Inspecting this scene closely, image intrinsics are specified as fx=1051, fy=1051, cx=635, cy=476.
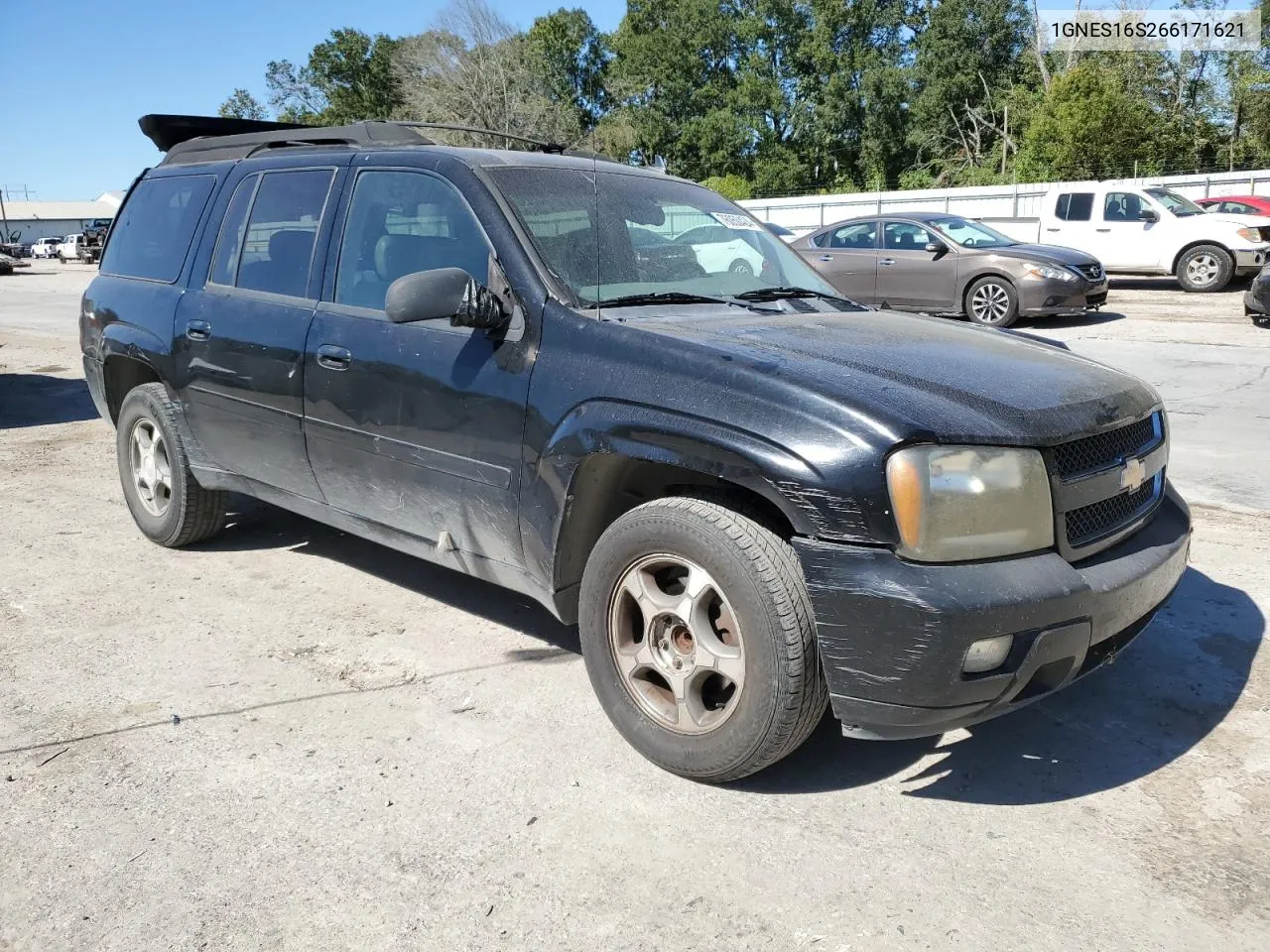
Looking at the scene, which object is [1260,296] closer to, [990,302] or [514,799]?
[990,302]

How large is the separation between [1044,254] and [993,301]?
0.98 meters

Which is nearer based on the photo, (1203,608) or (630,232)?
(630,232)

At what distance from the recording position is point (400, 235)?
3793 mm

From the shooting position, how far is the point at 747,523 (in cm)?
277

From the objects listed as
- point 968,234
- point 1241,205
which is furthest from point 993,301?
point 1241,205

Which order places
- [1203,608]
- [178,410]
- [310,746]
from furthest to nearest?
1. [178,410]
2. [1203,608]
3. [310,746]

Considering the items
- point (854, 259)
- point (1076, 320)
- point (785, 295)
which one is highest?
point (785, 295)

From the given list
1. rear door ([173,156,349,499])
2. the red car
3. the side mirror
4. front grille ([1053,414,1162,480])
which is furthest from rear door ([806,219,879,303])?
the side mirror

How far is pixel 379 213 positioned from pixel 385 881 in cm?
238

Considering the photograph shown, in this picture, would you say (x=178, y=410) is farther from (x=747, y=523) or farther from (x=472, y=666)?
(x=747, y=523)

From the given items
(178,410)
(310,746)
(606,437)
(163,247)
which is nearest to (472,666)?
(310,746)

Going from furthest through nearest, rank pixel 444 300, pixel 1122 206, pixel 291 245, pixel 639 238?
pixel 1122 206
pixel 291 245
pixel 639 238
pixel 444 300

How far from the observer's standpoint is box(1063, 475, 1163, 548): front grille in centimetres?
279

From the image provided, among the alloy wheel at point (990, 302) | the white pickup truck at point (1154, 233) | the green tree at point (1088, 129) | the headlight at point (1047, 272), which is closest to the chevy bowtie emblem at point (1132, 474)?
the alloy wheel at point (990, 302)
